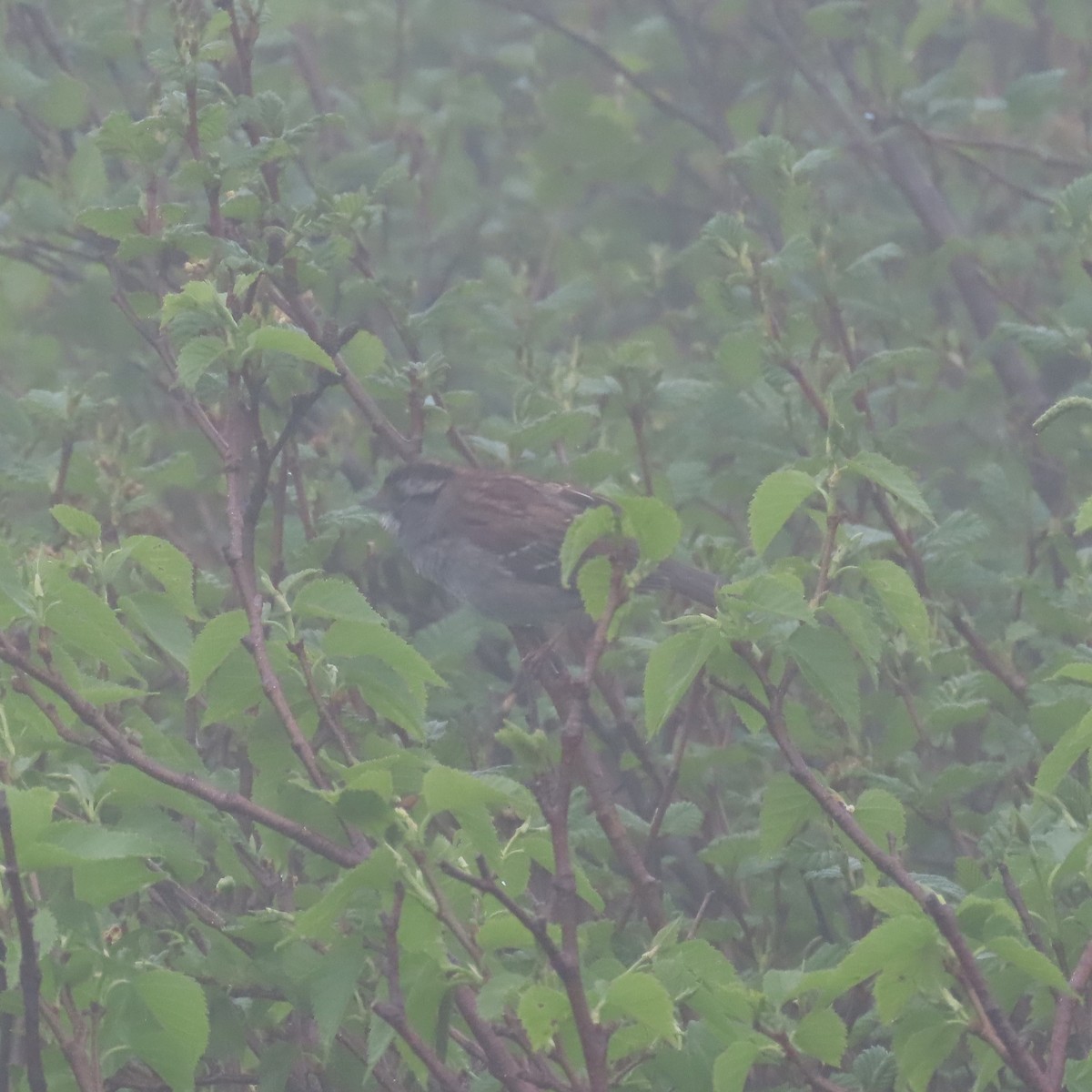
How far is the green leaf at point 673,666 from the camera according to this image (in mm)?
2158

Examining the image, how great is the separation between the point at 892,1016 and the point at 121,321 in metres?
3.21

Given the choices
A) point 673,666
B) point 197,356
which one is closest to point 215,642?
point 197,356

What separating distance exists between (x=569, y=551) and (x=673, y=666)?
0.28 metres

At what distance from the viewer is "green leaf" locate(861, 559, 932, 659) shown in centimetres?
230

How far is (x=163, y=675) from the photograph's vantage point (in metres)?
3.88

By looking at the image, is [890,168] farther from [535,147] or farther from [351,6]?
[351,6]

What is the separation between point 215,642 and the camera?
2.26 metres

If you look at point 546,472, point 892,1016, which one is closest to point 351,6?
point 546,472

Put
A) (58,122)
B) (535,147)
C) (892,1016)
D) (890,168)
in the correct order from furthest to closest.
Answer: (535,147) → (890,168) → (58,122) → (892,1016)

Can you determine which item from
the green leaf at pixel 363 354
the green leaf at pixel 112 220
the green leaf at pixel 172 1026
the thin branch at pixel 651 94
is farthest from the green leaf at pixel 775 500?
the thin branch at pixel 651 94

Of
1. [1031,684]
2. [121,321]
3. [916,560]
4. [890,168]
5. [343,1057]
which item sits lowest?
[343,1057]

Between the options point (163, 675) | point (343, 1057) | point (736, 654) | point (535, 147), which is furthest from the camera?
point (535, 147)

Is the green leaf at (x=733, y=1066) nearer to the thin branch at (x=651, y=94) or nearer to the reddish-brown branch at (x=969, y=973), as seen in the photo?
the reddish-brown branch at (x=969, y=973)

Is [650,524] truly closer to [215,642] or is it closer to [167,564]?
[215,642]
